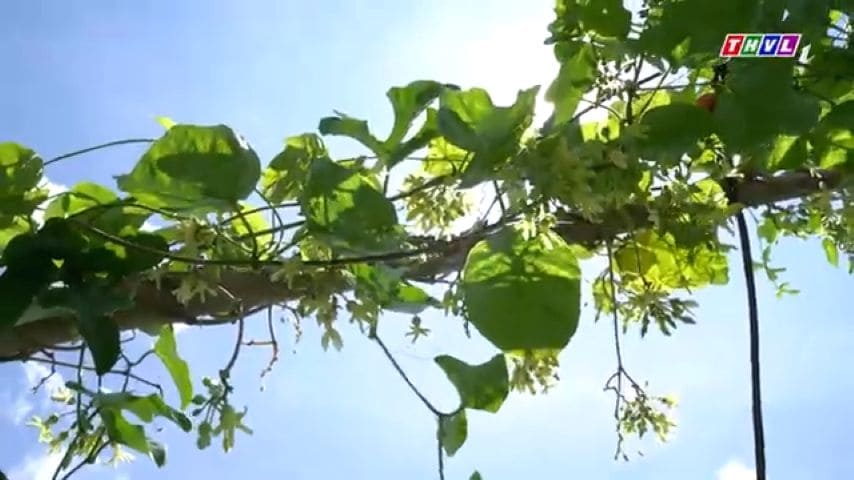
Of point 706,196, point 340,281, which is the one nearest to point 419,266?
point 340,281

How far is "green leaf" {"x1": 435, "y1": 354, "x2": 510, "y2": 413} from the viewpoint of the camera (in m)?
0.56

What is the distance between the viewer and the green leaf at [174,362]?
65 cm

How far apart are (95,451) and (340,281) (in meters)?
0.19

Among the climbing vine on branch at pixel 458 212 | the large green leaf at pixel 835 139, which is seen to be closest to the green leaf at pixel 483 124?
the climbing vine on branch at pixel 458 212

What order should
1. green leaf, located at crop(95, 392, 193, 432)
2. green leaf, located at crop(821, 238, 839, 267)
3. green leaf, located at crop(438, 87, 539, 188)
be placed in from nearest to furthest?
green leaf, located at crop(438, 87, 539, 188) → green leaf, located at crop(95, 392, 193, 432) → green leaf, located at crop(821, 238, 839, 267)

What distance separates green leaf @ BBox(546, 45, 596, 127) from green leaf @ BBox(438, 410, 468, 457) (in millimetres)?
A: 171

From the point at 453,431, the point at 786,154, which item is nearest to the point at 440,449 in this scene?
the point at 453,431

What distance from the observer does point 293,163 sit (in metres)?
0.59

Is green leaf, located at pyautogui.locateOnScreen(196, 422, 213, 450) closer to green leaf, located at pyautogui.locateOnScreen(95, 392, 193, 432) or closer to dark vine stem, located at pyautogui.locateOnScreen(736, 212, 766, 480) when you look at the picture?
green leaf, located at pyautogui.locateOnScreen(95, 392, 193, 432)

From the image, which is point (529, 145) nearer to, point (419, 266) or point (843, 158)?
point (419, 266)

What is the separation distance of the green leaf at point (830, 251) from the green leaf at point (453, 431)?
0.37m

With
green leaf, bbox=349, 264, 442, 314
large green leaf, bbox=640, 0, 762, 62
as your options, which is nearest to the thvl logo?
large green leaf, bbox=640, 0, 762, 62

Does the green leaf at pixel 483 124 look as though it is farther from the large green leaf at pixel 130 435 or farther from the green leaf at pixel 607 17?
the large green leaf at pixel 130 435

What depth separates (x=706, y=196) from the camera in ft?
2.12
